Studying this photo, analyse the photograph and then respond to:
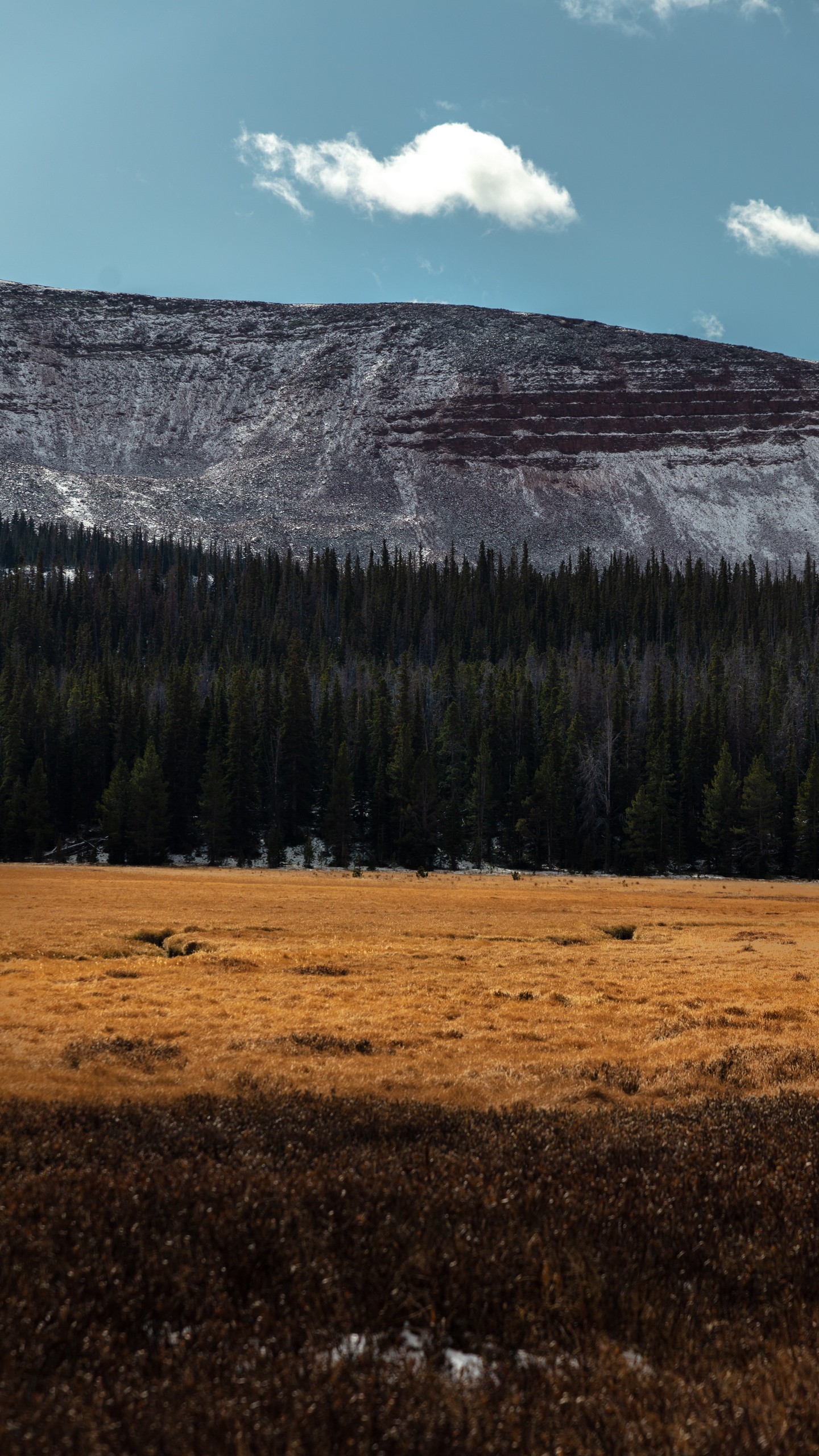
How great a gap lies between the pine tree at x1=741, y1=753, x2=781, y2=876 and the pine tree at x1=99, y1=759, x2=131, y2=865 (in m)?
58.3

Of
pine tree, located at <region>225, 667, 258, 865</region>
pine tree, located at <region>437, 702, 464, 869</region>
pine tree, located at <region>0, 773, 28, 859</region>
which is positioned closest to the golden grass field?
pine tree, located at <region>437, 702, 464, 869</region>

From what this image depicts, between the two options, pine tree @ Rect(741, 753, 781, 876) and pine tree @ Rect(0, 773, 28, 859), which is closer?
pine tree @ Rect(741, 753, 781, 876)

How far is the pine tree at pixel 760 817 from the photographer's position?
77938 millimetres

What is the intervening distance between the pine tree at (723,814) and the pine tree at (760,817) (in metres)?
1.04

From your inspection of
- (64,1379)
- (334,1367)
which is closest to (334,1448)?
(334,1367)

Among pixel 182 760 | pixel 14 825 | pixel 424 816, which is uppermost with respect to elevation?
pixel 182 760

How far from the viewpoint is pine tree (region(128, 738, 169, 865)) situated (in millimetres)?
78625

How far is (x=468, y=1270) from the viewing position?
6105 millimetres

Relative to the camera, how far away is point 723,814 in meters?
80.4

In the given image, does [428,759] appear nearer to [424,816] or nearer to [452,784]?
[424,816]

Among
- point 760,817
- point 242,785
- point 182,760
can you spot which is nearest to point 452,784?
point 242,785

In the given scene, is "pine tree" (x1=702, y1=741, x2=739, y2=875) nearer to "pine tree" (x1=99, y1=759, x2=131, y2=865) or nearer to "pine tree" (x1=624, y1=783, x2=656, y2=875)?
"pine tree" (x1=624, y1=783, x2=656, y2=875)

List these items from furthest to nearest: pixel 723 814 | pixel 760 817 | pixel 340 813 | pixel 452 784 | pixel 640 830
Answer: pixel 452 784 < pixel 340 813 < pixel 640 830 < pixel 723 814 < pixel 760 817

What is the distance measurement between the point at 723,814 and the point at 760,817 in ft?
11.2
